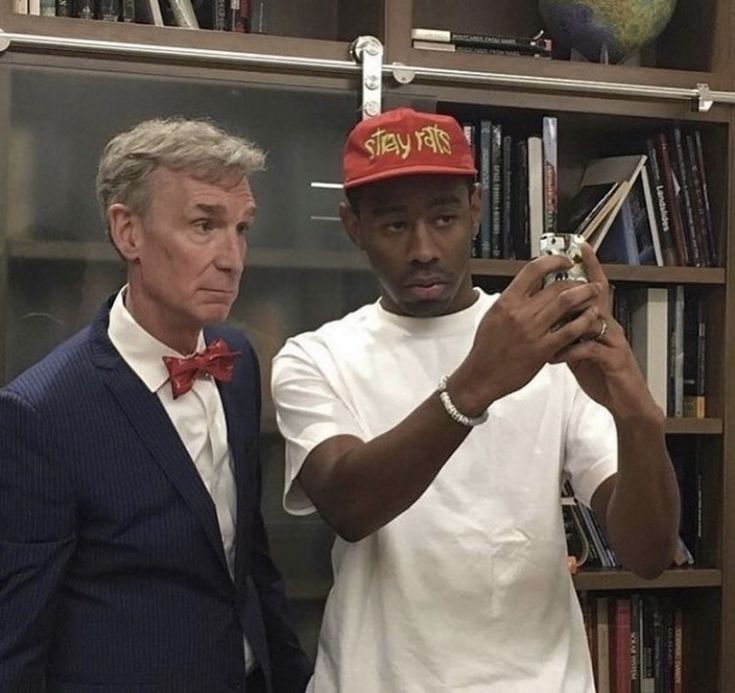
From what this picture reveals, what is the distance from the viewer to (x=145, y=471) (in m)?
1.26

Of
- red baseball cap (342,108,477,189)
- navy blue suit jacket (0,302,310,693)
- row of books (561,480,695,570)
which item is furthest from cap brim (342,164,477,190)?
row of books (561,480,695,570)

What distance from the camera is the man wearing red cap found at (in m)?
1.12

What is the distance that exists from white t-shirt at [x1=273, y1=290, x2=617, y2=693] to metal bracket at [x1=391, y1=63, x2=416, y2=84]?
2.09ft

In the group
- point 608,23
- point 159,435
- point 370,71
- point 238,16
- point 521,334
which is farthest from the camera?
point 608,23

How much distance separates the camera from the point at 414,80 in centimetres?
186

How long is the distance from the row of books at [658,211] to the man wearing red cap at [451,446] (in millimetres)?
757

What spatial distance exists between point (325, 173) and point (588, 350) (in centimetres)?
91

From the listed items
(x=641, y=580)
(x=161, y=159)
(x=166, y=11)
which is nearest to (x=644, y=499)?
(x=161, y=159)

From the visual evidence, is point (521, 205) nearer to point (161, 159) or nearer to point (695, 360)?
point (695, 360)

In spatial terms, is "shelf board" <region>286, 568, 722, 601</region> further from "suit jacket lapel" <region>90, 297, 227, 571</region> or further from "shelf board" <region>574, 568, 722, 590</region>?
"suit jacket lapel" <region>90, 297, 227, 571</region>

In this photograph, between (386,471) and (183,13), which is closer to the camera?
(386,471)

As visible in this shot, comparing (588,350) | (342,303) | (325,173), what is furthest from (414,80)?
(588,350)

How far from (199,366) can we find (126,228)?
0.19m

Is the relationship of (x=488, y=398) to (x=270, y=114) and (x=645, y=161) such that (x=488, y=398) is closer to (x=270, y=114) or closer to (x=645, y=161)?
(x=270, y=114)
